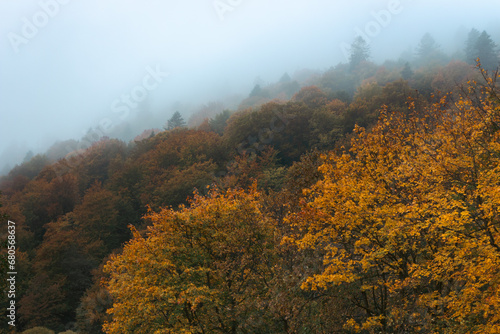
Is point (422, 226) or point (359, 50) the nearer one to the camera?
point (422, 226)

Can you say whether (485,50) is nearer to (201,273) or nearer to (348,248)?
(348,248)

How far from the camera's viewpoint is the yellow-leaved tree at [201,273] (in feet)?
40.8

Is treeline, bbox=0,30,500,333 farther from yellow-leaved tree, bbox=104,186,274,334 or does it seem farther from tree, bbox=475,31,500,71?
tree, bbox=475,31,500,71

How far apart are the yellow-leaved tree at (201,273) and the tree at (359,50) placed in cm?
12300

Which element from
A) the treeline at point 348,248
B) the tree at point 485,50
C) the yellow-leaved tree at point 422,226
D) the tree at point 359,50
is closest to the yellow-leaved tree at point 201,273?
the treeline at point 348,248

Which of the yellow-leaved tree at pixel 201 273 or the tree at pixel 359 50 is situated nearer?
the yellow-leaved tree at pixel 201 273

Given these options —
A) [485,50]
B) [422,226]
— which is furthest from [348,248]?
[485,50]

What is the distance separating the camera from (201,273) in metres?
13.7

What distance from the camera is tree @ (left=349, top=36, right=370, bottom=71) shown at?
12378cm

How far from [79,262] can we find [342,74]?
303 feet

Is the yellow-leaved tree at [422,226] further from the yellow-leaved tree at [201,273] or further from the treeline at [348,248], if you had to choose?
the yellow-leaved tree at [201,273]

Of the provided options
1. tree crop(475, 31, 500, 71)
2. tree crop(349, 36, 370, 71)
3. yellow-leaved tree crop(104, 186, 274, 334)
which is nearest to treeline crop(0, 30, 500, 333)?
yellow-leaved tree crop(104, 186, 274, 334)

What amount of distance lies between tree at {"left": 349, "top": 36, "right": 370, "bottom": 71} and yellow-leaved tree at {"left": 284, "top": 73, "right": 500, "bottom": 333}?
12100 cm

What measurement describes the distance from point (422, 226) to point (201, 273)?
898 cm
